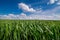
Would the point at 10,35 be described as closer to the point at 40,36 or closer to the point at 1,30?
the point at 1,30

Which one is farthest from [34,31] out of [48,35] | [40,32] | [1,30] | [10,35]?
[1,30]

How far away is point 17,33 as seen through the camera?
4301 mm

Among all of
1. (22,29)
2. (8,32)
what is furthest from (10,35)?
(22,29)

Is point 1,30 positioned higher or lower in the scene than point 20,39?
higher

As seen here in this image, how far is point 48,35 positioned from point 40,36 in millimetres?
255

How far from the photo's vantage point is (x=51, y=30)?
457 cm

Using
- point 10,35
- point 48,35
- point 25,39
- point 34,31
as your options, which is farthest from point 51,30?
point 10,35

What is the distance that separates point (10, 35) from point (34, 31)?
740 millimetres

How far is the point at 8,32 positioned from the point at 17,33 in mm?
274

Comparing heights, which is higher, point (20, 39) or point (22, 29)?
point (22, 29)

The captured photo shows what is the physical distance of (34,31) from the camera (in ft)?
14.2

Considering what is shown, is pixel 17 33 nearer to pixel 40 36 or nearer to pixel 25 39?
pixel 25 39

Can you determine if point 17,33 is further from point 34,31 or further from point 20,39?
point 34,31

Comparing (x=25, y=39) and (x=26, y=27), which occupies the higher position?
(x=26, y=27)
